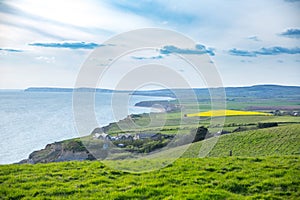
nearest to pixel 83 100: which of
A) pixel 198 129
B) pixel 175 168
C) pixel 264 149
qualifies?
pixel 175 168

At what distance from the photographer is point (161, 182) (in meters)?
9.77

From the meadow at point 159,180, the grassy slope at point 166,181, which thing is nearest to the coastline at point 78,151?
the meadow at point 159,180

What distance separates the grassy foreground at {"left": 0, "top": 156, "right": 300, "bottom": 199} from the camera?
865 centimetres

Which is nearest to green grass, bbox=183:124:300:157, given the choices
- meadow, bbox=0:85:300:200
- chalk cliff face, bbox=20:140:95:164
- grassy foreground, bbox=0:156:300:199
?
meadow, bbox=0:85:300:200

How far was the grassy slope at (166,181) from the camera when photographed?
869cm

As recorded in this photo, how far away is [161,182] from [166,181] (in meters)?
0.29

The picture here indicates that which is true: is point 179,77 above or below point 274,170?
above

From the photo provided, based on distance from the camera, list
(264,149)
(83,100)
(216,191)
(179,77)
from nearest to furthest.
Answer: (216,191)
(83,100)
(179,77)
(264,149)

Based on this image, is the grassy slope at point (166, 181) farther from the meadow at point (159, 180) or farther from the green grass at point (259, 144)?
the green grass at point (259, 144)

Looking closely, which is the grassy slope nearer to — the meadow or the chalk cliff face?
the meadow

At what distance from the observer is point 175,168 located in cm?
1197

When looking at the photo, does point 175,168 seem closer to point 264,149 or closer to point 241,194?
point 241,194

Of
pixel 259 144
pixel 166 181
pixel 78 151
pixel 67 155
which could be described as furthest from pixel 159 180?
pixel 78 151

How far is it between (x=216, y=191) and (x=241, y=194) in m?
0.85
